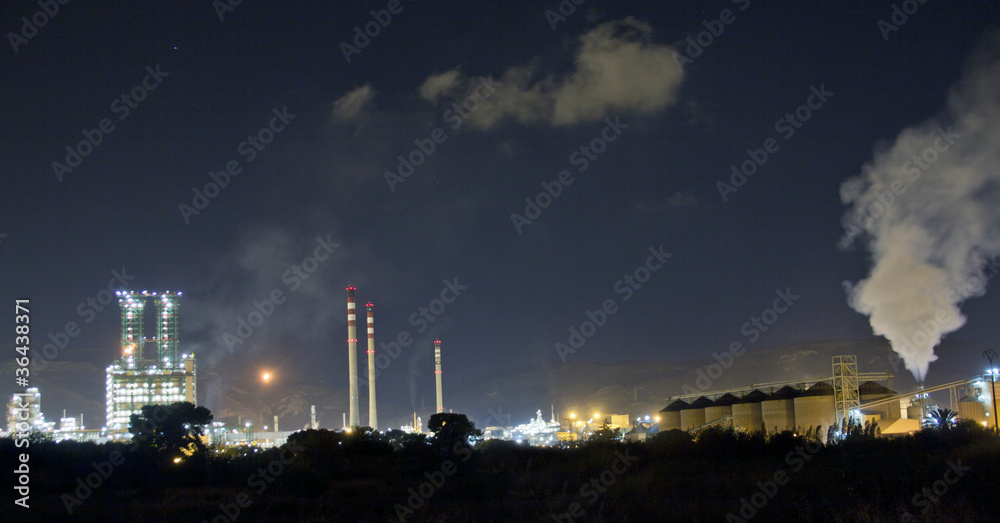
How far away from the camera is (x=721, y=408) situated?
194 ft

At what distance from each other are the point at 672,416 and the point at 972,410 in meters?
24.3

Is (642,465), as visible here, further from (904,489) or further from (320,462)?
(320,462)

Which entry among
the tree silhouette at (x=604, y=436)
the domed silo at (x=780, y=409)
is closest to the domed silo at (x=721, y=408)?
the domed silo at (x=780, y=409)

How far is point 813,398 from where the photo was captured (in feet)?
165

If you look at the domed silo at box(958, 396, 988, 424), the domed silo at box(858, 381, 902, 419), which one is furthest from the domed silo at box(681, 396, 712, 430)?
the domed silo at box(958, 396, 988, 424)

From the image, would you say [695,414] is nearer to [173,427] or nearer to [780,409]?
[780,409]

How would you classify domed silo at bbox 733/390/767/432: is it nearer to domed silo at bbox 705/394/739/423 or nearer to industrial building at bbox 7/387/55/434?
domed silo at bbox 705/394/739/423

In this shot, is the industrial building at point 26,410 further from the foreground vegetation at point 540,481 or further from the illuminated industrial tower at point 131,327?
the foreground vegetation at point 540,481

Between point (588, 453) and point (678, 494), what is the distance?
931cm

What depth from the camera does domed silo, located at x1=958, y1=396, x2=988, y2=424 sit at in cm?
4497

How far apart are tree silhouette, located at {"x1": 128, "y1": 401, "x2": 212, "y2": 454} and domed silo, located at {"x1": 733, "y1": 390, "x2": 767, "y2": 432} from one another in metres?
36.9

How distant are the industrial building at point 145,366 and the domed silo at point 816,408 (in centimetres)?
8242

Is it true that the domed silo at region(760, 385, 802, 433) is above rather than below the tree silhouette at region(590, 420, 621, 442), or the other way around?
above

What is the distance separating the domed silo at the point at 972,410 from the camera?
45.0m
